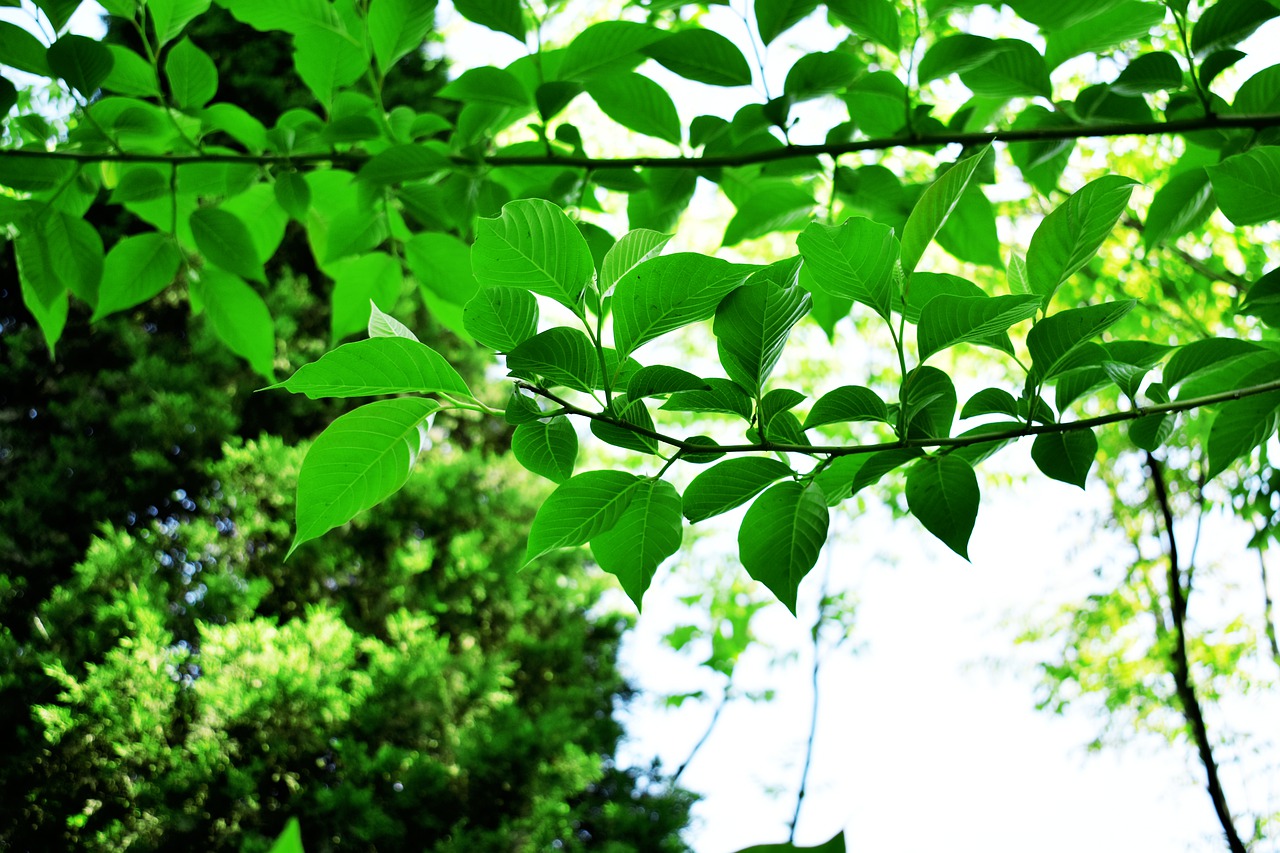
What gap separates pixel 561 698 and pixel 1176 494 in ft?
8.87

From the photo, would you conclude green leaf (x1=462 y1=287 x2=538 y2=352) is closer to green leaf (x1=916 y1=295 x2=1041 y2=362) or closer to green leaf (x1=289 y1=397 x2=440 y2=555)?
green leaf (x1=289 y1=397 x2=440 y2=555)

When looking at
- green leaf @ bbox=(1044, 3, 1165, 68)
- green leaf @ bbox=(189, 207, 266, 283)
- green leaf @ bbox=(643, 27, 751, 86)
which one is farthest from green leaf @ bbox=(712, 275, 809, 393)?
green leaf @ bbox=(189, 207, 266, 283)

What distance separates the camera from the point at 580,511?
43 cm

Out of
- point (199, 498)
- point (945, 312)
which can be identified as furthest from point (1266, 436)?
point (199, 498)

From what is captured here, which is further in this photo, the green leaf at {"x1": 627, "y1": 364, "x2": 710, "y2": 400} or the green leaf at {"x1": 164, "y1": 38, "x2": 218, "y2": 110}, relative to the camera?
the green leaf at {"x1": 164, "y1": 38, "x2": 218, "y2": 110}

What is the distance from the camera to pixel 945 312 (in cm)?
39

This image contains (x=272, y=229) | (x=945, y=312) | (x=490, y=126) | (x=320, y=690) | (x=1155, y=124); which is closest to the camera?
(x=945, y=312)

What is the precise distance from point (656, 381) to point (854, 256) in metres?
0.11

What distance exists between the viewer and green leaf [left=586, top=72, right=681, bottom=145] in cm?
81

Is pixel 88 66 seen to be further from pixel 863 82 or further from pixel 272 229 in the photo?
pixel 863 82

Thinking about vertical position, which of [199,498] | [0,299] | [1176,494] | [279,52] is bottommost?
[199,498]

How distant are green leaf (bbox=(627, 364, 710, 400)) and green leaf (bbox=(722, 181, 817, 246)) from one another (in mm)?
505

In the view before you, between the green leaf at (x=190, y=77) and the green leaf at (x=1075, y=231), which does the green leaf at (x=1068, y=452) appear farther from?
the green leaf at (x=190, y=77)

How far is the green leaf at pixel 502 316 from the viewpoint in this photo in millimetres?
383
